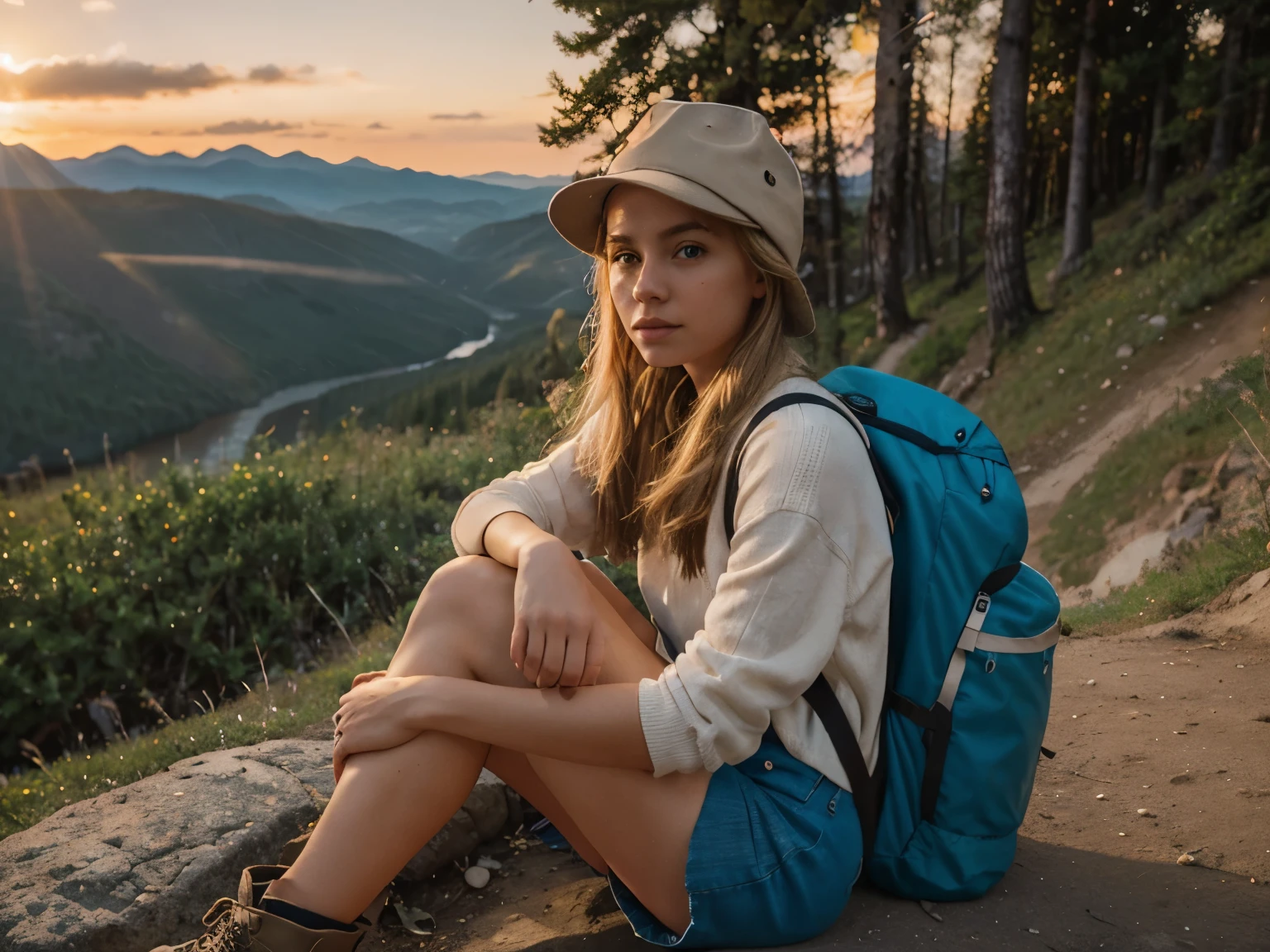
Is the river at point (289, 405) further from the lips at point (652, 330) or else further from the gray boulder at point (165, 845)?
the lips at point (652, 330)

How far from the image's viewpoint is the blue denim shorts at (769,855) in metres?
1.88

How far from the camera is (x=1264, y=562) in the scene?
4.31 metres

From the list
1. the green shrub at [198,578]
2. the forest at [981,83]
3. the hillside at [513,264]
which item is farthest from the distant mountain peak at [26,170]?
the green shrub at [198,578]

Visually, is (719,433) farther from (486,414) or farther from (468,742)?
(486,414)

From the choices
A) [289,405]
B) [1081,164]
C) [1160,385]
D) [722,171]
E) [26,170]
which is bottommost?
[289,405]

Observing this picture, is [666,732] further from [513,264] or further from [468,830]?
[513,264]

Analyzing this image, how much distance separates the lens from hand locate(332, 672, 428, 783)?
1.95 metres

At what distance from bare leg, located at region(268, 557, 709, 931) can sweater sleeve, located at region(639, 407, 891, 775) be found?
4.5 inches

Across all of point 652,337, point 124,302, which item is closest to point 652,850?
point 652,337

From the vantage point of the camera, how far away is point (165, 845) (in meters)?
2.69

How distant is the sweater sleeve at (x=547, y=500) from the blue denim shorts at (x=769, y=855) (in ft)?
2.72

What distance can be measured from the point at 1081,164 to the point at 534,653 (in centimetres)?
1282

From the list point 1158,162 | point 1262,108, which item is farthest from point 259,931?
point 1158,162

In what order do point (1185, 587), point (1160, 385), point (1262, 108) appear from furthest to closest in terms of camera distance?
point (1262, 108) → point (1160, 385) → point (1185, 587)
